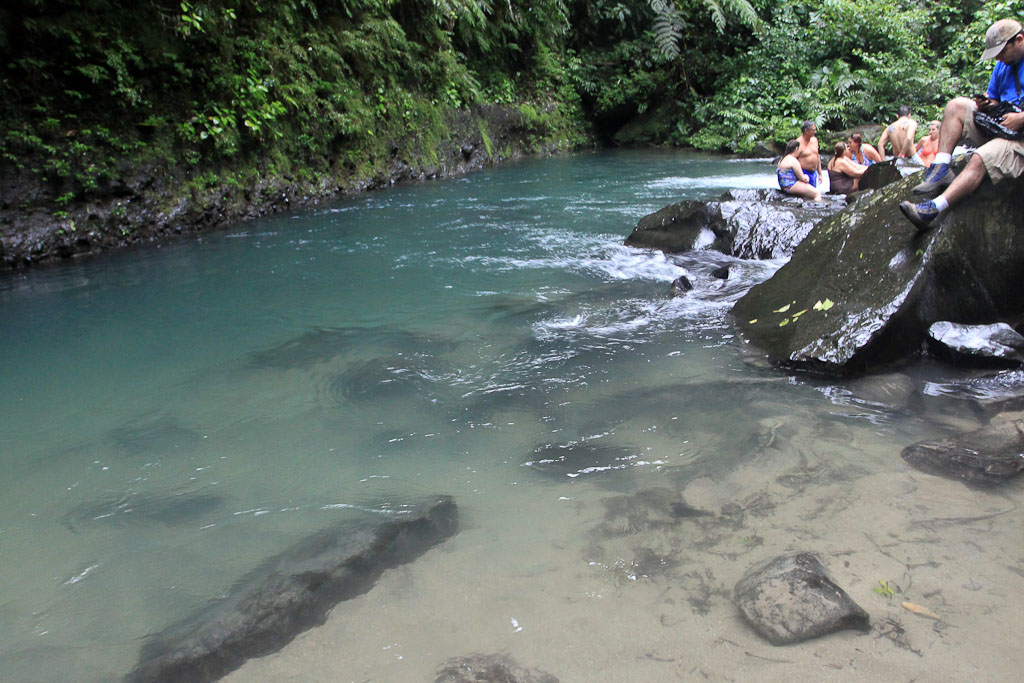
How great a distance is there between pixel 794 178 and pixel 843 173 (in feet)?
3.74

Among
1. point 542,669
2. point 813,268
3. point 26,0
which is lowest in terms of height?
point 542,669

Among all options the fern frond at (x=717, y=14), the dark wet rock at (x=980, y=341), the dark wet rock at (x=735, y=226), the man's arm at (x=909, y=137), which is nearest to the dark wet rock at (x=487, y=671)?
the dark wet rock at (x=980, y=341)

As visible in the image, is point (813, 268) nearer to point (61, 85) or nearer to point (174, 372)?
point (174, 372)

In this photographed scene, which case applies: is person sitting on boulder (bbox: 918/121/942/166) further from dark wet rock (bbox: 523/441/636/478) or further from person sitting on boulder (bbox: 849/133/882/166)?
dark wet rock (bbox: 523/441/636/478)

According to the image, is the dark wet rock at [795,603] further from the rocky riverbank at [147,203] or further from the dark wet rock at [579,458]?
the rocky riverbank at [147,203]

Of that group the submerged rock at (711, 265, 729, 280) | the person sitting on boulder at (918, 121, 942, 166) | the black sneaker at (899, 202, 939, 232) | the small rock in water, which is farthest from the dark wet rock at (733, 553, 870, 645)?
the person sitting on boulder at (918, 121, 942, 166)

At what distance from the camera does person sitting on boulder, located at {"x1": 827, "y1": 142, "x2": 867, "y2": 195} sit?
1055 cm

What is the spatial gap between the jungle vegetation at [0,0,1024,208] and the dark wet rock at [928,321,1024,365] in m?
9.87

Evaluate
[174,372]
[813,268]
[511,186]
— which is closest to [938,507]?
[813,268]

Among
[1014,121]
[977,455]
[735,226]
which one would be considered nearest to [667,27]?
[735,226]

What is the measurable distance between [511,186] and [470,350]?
9807 millimetres

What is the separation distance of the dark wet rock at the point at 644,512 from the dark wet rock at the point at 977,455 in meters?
1.20

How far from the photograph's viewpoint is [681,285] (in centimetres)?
714

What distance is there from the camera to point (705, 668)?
7.80ft
